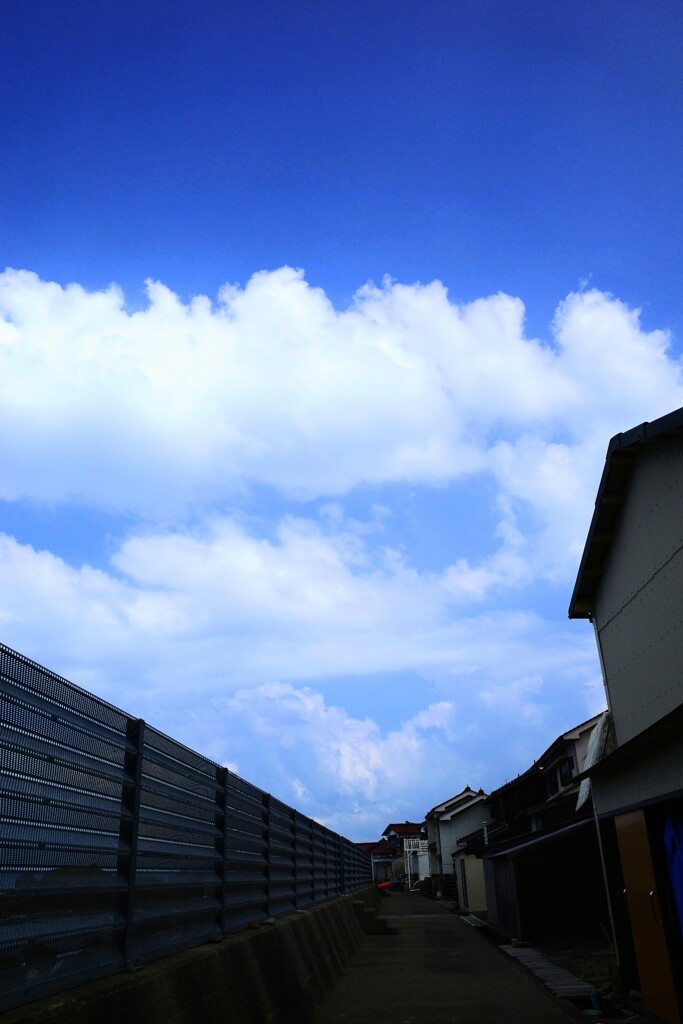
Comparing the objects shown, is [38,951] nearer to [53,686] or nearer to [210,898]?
[53,686]

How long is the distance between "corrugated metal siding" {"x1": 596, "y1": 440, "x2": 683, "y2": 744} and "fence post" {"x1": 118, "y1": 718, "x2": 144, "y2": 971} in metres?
7.17

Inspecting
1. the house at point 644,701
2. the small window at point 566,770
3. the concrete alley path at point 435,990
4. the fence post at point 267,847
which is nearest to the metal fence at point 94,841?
the fence post at point 267,847

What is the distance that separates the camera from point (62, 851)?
12.4 feet

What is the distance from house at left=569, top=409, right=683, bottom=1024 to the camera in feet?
30.0

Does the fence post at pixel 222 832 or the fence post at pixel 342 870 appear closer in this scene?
the fence post at pixel 222 832

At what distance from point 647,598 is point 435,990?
6604mm

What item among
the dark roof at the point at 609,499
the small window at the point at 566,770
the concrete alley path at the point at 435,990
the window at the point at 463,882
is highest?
the dark roof at the point at 609,499

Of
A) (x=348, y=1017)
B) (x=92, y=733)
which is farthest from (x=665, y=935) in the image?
(x=92, y=733)

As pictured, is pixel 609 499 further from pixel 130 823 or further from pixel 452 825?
pixel 452 825

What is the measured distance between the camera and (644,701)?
436 inches

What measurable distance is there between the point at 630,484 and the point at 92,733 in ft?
29.5

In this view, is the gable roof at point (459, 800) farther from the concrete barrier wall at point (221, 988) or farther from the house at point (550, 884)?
the concrete barrier wall at point (221, 988)

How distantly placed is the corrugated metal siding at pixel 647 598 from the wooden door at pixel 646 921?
60.4 inches

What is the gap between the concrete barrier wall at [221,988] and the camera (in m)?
3.68
